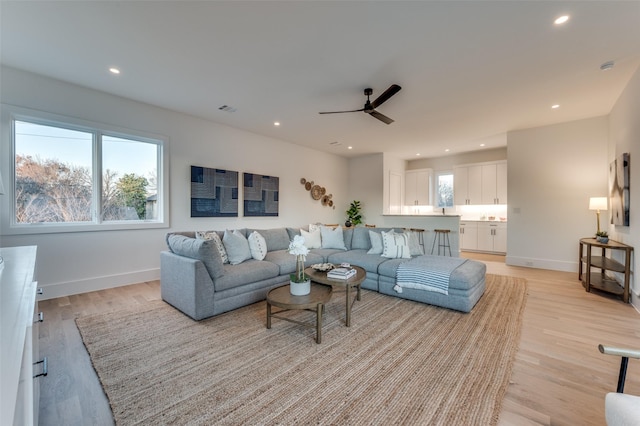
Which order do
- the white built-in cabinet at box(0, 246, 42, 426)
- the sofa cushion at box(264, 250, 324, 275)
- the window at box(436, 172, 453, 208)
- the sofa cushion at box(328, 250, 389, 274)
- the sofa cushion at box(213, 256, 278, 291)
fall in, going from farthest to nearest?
the window at box(436, 172, 453, 208) → the sofa cushion at box(328, 250, 389, 274) → the sofa cushion at box(264, 250, 324, 275) → the sofa cushion at box(213, 256, 278, 291) → the white built-in cabinet at box(0, 246, 42, 426)

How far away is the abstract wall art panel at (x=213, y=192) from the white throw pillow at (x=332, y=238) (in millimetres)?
1868

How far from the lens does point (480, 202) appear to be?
23.8 ft

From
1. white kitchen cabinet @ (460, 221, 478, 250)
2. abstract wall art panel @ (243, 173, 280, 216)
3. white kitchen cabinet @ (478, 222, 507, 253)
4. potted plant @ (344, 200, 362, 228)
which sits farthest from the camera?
potted plant @ (344, 200, 362, 228)

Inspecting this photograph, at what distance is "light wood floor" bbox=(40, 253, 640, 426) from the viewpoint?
158 cm

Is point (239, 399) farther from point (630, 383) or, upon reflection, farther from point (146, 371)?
point (630, 383)

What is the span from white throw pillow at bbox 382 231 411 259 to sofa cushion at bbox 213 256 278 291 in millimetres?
1662

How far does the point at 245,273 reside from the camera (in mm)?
3100

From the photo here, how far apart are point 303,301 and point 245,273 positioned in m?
1.04

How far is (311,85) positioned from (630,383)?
13.2ft

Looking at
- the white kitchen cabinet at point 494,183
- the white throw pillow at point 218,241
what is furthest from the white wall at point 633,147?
the white throw pillow at point 218,241

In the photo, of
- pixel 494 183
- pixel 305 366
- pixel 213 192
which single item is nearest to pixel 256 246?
pixel 213 192

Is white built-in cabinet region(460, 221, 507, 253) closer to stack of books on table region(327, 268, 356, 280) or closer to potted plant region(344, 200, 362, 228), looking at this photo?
potted plant region(344, 200, 362, 228)

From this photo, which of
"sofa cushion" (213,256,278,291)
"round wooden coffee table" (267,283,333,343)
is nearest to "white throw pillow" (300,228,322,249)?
"sofa cushion" (213,256,278,291)

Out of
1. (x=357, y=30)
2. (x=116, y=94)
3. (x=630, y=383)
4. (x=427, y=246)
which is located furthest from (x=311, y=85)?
(x=630, y=383)
